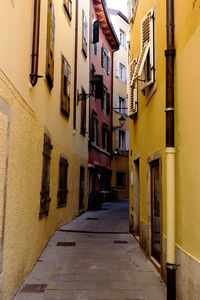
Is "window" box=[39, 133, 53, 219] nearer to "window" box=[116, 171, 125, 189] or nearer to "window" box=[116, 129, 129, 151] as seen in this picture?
"window" box=[116, 171, 125, 189]

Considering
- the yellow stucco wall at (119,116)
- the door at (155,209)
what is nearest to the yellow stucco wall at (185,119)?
the door at (155,209)

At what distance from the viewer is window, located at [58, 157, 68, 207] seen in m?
10.7

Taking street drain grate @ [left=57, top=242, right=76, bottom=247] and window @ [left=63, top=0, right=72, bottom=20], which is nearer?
street drain grate @ [left=57, top=242, right=76, bottom=247]

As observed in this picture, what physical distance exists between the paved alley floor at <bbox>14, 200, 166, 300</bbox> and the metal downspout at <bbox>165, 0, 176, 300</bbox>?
569 millimetres

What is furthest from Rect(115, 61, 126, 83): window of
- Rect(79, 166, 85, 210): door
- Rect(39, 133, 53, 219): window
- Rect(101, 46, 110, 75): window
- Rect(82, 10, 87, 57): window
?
Rect(39, 133, 53, 219): window

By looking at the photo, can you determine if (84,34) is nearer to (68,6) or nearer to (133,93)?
(68,6)

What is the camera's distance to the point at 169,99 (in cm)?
518

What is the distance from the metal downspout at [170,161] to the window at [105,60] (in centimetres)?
1717

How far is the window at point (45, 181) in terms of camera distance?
7588 mm

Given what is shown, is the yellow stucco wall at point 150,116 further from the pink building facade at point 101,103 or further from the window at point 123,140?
the window at point 123,140

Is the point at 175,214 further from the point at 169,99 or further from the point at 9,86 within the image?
the point at 9,86

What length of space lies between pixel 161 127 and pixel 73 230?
5480 millimetres

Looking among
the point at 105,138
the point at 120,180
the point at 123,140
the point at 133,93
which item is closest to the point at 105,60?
the point at 105,138

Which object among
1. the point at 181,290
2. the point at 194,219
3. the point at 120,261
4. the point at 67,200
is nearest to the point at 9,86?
the point at 194,219
